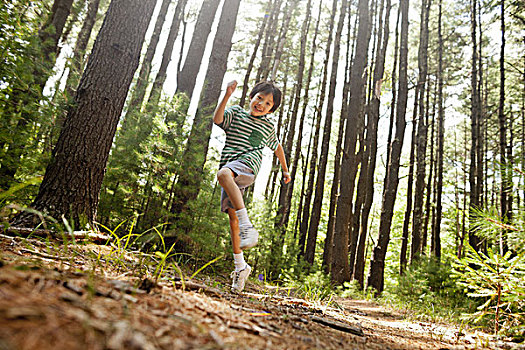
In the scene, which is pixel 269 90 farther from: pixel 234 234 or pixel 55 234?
pixel 55 234

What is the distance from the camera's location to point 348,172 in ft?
29.0

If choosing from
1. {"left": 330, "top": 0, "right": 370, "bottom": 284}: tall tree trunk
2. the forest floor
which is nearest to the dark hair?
the forest floor

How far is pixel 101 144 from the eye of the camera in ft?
11.3

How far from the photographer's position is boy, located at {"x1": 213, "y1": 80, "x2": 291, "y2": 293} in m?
2.82

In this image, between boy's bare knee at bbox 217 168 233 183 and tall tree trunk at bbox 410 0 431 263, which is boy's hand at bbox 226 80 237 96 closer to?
boy's bare knee at bbox 217 168 233 183

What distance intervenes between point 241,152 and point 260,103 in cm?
58

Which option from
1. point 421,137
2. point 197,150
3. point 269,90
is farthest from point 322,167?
point 269,90

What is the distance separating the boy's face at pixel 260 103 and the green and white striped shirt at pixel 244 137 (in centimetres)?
7

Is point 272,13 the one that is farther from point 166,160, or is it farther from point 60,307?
point 60,307

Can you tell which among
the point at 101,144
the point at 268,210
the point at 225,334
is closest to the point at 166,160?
the point at 101,144

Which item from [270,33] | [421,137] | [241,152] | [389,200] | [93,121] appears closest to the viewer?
[241,152]

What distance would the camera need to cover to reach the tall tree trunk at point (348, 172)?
852 centimetres

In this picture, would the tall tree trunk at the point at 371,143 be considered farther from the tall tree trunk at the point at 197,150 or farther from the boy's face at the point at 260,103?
the boy's face at the point at 260,103

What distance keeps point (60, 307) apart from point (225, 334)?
21.9 inches
